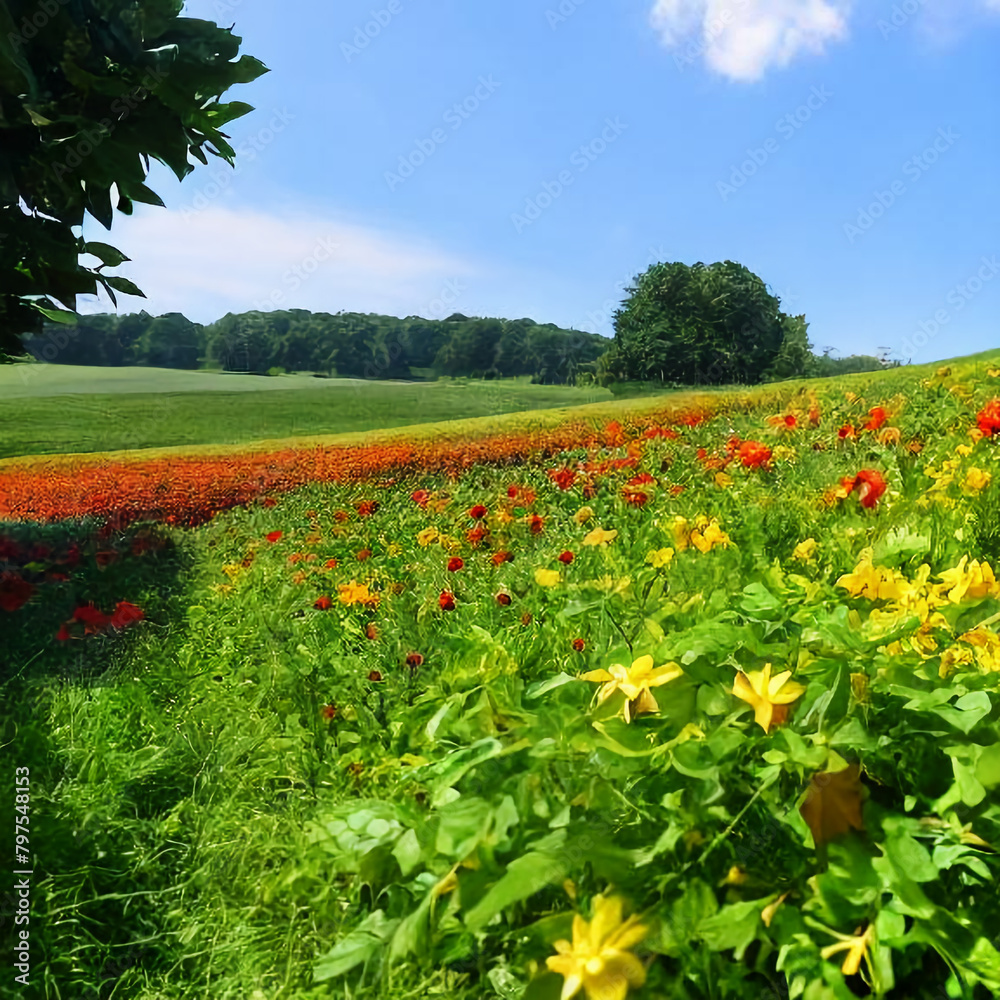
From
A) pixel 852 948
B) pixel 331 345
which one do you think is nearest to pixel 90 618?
pixel 852 948

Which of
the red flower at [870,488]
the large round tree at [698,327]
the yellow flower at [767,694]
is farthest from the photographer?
the large round tree at [698,327]

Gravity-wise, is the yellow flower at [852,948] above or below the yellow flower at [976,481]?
below

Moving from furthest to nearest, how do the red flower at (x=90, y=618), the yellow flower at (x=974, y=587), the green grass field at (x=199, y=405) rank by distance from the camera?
1. the green grass field at (x=199, y=405)
2. the red flower at (x=90, y=618)
3. the yellow flower at (x=974, y=587)

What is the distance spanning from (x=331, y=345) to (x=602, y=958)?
13.5 m

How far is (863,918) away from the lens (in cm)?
141

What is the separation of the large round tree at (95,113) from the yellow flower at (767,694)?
470 centimetres

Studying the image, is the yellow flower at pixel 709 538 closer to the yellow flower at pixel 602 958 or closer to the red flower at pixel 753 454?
the red flower at pixel 753 454

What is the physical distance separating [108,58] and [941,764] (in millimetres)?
5778

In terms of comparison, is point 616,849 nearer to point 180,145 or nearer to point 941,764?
point 941,764

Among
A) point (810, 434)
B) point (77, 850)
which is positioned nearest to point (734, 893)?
point (77, 850)

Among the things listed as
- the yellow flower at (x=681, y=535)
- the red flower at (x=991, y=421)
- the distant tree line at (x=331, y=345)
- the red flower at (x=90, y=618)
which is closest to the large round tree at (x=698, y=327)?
the distant tree line at (x=331, y=345)

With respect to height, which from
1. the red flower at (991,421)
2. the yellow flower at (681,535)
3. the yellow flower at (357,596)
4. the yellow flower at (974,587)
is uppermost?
the red flower at (991,421)

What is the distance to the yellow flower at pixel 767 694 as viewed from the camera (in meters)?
1.57

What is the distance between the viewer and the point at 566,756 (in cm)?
164
